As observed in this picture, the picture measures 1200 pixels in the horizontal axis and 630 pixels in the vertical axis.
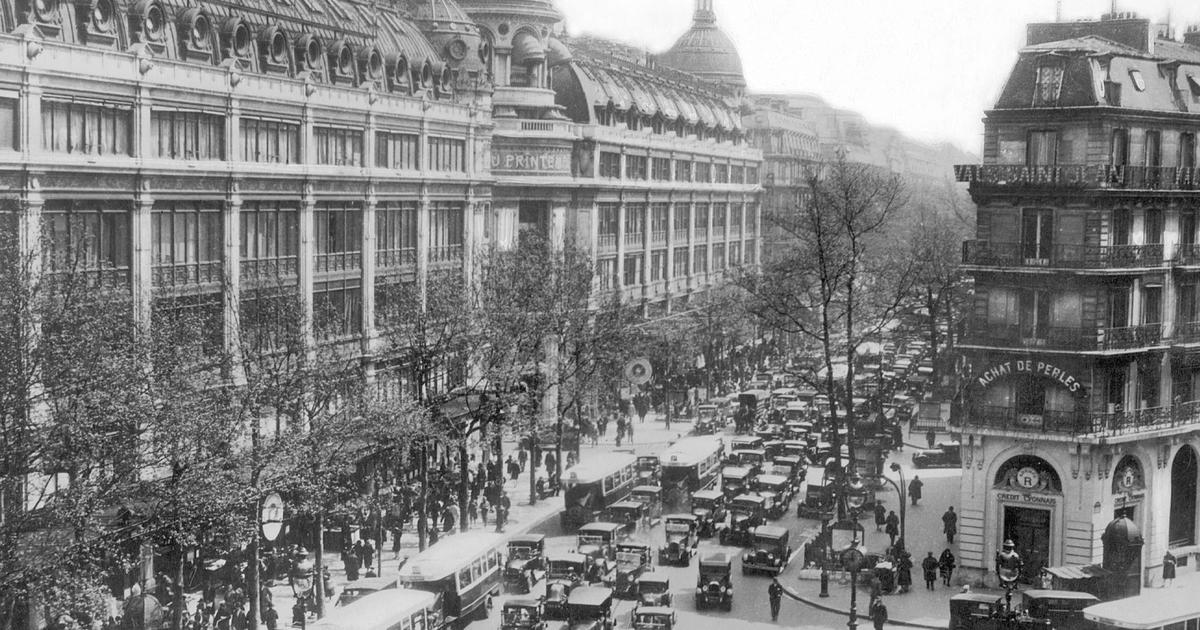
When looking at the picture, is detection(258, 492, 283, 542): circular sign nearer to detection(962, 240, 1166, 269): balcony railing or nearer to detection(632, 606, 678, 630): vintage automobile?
detection(632, 606, 678, 630): vintage automobile

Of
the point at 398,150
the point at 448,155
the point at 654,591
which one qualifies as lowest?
the point at 654,591

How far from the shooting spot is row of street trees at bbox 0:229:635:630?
3316 centimetres

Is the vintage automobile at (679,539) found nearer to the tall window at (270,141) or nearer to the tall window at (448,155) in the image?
the tall window at (270,141)

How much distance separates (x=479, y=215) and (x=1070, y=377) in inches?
1429

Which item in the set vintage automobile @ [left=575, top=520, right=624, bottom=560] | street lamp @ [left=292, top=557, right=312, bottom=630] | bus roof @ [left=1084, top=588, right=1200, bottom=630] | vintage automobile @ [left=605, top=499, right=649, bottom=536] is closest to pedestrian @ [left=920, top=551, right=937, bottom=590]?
bus roof @ [left=1084, top=588, right=1200, bottom=630]

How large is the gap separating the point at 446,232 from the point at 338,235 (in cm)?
1122

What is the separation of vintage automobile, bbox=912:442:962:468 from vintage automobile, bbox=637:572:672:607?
→ 31083mm

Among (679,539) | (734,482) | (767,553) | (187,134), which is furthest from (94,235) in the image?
(734,482)

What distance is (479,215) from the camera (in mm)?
78562

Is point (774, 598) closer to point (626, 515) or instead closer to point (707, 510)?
point (626, 515)

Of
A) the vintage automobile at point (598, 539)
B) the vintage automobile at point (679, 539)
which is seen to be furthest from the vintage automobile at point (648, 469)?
the vintage automobile at point (598, 539)

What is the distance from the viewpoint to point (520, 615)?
43.6 m

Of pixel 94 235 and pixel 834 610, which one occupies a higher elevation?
pixel 94 235

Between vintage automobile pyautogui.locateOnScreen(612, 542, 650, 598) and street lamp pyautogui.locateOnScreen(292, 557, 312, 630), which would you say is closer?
street lamp pyautogui.locateOnScreen(292, 557, 312, 630)
